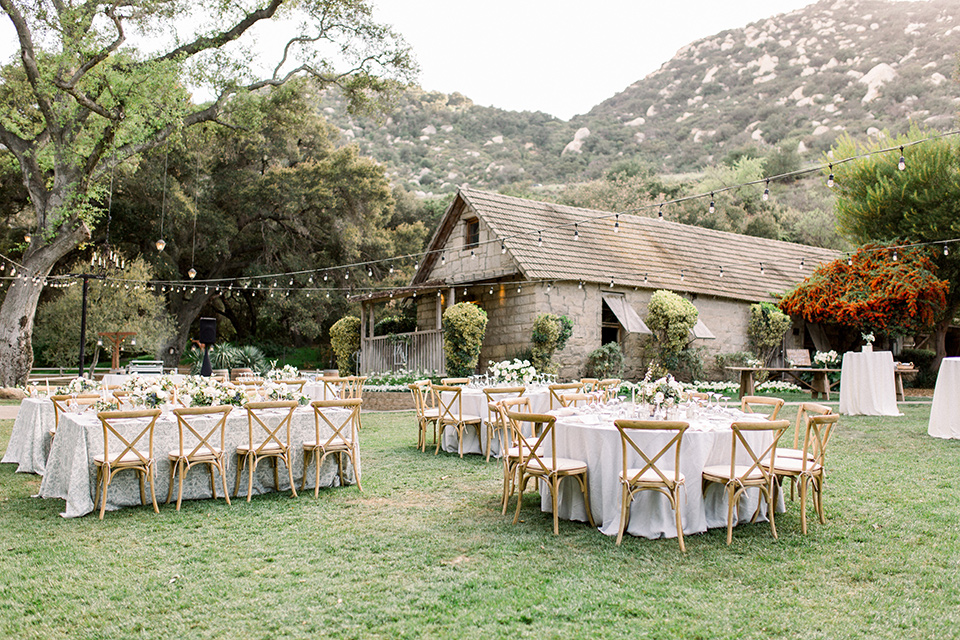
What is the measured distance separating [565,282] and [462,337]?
320 cm

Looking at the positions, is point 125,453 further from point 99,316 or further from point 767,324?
point 767,324

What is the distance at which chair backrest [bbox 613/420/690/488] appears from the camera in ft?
15.5

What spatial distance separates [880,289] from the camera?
16531 mm

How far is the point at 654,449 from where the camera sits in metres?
5.00

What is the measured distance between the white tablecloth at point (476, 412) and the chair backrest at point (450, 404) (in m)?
0.11

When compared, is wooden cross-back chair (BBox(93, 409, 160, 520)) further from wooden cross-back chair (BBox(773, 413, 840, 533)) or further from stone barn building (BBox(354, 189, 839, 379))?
stone barn building (BBox(354, 189, 839, 379))

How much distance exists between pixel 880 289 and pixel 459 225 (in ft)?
36.7

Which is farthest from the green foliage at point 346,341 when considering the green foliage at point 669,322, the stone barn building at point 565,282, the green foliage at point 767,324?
the green foliage at point 767,324

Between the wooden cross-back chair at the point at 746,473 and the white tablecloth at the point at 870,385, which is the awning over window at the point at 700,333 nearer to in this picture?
the white tablecloth at the point at 870,385

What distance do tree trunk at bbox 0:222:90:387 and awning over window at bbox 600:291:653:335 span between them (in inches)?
574

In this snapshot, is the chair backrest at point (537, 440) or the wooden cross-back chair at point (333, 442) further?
the wooden cross-back chair at point (333, 442)

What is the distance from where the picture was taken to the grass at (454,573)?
138 inches

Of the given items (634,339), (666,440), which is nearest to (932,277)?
(634,339)

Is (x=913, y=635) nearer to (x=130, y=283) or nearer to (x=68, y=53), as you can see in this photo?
(x=68, y=53)
